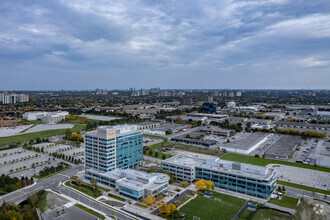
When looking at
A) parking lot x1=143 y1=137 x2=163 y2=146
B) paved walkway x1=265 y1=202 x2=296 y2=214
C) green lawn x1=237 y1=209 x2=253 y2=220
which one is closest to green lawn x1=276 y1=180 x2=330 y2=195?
paved walkway x1=265 y1=202 x2=296 y2=214

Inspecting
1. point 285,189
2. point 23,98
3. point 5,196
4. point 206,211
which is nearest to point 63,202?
point 5,196

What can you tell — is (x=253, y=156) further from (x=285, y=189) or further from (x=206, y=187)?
(x=206, y=187)

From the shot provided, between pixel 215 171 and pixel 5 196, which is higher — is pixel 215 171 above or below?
above

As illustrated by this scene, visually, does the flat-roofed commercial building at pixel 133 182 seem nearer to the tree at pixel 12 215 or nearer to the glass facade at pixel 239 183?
the glass facade at pixel 239 183

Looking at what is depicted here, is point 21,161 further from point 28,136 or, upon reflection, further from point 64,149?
point 28,136

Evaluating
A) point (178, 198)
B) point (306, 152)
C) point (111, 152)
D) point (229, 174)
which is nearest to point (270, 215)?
point (229, 174)

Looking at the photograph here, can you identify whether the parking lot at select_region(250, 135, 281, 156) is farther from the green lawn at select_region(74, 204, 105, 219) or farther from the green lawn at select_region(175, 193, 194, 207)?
the green lawn at select_region(74, 204, 105, 219)

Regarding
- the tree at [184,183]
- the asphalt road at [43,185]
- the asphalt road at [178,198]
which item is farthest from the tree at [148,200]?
the asphalt road at [43,185]
